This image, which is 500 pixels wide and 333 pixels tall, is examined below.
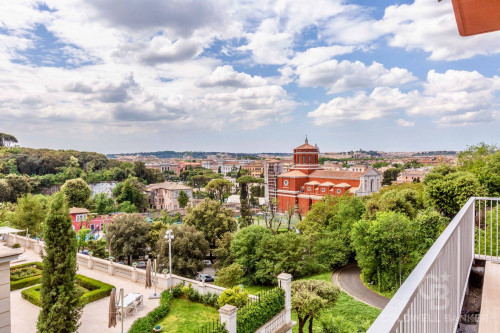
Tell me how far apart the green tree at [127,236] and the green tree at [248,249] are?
17.8 feet

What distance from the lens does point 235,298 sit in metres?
8.18

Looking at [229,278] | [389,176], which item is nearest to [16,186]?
[229,278]

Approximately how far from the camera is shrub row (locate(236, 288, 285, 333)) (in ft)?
23.9

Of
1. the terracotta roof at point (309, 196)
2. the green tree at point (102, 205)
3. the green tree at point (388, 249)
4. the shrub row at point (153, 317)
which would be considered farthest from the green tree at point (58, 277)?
the green tree at point (102, 205)

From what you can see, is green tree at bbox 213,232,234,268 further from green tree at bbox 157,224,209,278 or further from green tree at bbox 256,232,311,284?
green tree at bbox 256,232,311,284

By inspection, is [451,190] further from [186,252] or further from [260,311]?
[186,252]

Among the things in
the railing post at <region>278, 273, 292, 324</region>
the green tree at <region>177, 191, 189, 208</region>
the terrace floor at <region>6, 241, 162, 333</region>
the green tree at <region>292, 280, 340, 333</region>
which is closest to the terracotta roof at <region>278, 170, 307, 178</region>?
the green tree at <region>177, 191, 189, 208</region>

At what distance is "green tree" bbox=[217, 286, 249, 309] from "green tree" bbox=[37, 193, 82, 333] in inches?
133

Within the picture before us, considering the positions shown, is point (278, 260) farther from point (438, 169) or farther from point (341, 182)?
point (341, 182)

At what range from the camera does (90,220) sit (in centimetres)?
2730

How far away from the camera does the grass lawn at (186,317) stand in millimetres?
7989

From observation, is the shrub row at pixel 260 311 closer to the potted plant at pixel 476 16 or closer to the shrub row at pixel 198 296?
the shrub row at pixel 198 296

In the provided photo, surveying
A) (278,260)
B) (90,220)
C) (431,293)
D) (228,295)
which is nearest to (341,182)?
(278,260)

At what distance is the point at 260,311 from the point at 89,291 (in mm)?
6188
